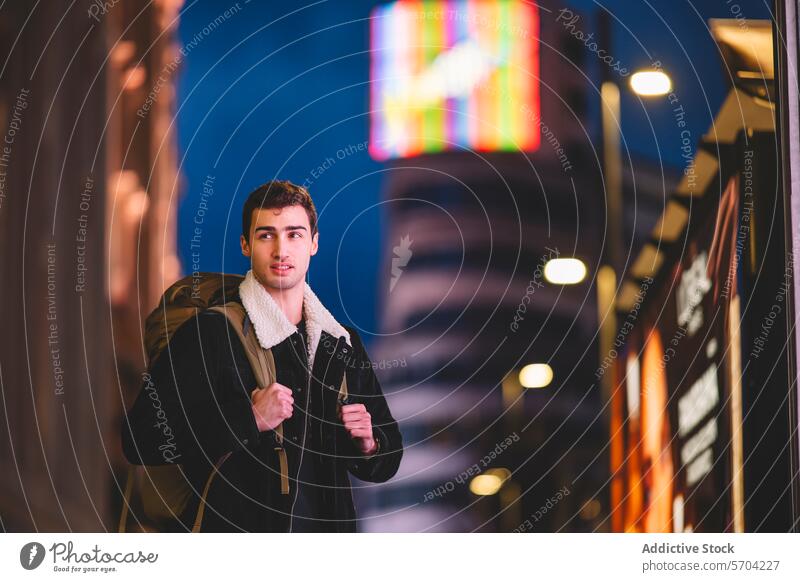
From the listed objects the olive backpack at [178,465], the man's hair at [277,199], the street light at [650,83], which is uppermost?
the street light at [650,83]

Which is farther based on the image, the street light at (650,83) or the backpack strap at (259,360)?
the street light at (650,83)

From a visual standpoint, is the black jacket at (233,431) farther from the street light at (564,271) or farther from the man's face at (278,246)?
the street light at (564,271)

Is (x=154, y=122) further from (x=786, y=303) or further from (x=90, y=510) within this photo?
(x=786, y=303)

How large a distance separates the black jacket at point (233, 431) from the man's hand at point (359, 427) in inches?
0.7

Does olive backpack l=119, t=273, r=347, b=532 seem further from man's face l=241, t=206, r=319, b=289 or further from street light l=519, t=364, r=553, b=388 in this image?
street light l=519, t=364, r=553, b=388

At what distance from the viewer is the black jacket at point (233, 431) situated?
96.9 inches

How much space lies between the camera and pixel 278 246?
2.49 metres

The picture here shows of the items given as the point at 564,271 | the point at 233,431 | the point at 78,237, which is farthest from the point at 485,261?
the point at 78,237

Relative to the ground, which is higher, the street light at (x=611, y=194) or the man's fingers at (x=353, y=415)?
the street light at (x=611, y=194)

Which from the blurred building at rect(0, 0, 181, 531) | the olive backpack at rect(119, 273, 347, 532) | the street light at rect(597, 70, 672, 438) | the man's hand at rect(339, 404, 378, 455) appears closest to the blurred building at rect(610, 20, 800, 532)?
the street light at rect(597, 70, 672, 438)

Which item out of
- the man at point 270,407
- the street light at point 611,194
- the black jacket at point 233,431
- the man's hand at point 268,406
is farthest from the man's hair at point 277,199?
the street light at point 611,194

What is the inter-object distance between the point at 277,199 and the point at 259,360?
14.5 inches

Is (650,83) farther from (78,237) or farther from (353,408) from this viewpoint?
(78,237)

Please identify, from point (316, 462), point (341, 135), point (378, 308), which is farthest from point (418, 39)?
point (316, 462)
